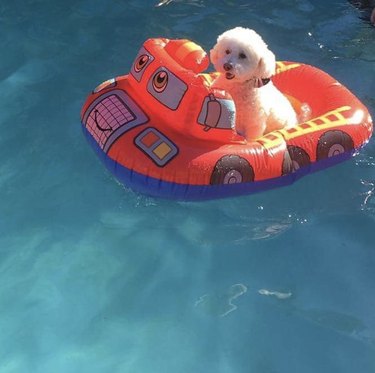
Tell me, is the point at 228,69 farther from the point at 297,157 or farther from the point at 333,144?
the point at 333,144

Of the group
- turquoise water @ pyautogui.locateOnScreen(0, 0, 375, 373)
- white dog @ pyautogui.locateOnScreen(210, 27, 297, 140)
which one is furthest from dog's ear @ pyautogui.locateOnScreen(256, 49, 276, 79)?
turquoise water @ pyautogui.locateOnScreen(0, 0, 375, 373)

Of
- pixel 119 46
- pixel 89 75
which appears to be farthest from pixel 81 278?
pixel 119 46

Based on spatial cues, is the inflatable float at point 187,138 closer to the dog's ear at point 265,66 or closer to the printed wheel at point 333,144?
the printed wheel at point 333,144

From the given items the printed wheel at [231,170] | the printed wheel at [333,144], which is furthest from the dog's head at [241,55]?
the printed wheel at [333,144]

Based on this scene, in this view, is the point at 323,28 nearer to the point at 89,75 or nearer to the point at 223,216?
the point at 89,75

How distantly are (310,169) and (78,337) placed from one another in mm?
1954

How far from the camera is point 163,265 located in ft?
Result: 14.3

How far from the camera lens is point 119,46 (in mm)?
6379

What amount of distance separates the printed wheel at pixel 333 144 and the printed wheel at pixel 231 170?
0.59m

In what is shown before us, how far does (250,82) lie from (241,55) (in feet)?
0.86

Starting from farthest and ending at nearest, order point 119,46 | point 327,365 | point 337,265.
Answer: point 119,46 → point 337,265 → point 327,365

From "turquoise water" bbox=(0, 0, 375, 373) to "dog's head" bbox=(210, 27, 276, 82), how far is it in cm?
96

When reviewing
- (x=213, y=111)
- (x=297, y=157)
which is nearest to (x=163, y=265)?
(x=213, y=111)

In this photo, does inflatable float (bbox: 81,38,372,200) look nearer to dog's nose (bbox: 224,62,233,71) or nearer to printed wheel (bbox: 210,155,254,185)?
printed wheel (bbox: 210,155,254,185)
